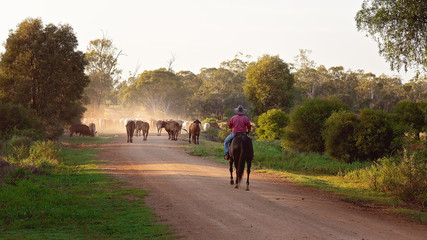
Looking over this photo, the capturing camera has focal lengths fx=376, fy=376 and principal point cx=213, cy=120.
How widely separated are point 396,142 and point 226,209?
14679mm

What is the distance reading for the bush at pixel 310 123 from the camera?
2511 centimetres

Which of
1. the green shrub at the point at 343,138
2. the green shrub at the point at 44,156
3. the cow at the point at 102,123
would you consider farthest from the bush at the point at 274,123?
the cow at the point at 102,123

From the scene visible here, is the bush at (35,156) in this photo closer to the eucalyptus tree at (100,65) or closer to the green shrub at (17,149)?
the green shrub at (17,149)

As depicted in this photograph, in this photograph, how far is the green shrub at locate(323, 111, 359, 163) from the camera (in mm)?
21016

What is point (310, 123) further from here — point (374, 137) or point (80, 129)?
point (80, 129)

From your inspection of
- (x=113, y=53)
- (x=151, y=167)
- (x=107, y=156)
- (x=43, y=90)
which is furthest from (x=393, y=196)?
(x=113, y=53)

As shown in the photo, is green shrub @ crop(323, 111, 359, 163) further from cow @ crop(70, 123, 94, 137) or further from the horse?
cow @ crop(70, 123, 94, 137)

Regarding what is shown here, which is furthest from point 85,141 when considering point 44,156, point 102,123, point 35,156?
point 102,123

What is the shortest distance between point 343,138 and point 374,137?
5.38 feet

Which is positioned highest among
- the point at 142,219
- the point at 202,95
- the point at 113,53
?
the point at 113,53

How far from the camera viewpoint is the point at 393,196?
12211mm

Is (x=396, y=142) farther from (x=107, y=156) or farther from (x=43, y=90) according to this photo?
(x=43, y=90)

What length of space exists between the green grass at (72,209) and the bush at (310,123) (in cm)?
1504

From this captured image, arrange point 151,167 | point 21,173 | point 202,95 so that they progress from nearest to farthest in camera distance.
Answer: point 21,173, point 151,167, point 202,95
